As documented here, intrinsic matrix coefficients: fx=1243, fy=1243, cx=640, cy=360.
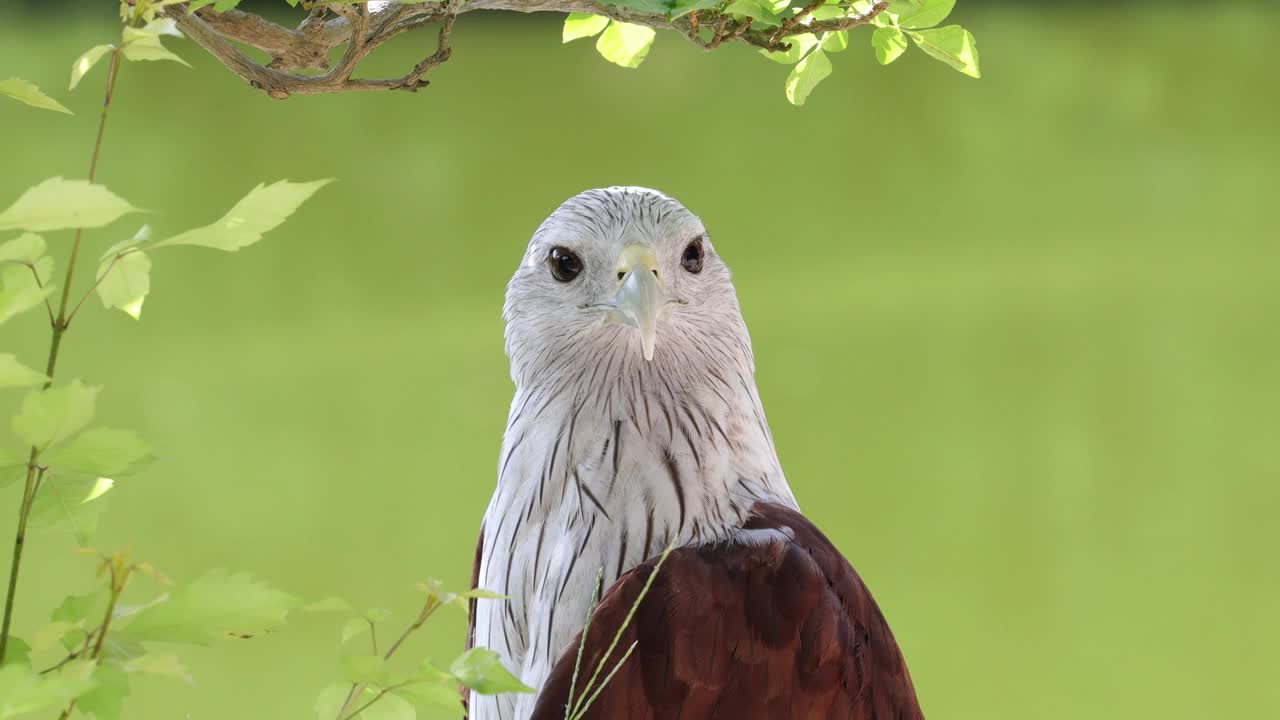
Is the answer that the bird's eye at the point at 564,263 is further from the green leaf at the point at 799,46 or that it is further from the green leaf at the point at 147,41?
the green leaf at the point at 147,41

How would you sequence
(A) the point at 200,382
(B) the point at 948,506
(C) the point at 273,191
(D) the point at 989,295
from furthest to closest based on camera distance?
(D) the point at 989,295, (A) the point at 200,382, (B) the point at 948,506, (C) the point at 273,191

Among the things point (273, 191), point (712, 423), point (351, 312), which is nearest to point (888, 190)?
point (351, 312)

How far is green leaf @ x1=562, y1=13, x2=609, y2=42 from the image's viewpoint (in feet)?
2.23

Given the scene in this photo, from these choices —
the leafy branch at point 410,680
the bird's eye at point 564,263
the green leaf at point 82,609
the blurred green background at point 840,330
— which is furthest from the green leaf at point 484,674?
the blurred green background at point 840,330

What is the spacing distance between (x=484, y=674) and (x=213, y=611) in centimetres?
9

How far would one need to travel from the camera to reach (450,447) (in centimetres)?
195

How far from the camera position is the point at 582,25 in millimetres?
689

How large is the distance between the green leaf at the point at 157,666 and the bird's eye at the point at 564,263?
14.8 inches

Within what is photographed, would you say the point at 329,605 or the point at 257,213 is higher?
the point at 257,213

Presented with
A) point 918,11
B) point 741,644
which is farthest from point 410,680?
point 918,11

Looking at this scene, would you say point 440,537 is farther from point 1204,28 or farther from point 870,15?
point 1204,28

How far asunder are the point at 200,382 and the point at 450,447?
18.1 inches

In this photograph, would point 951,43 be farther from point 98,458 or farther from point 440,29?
point 98,458

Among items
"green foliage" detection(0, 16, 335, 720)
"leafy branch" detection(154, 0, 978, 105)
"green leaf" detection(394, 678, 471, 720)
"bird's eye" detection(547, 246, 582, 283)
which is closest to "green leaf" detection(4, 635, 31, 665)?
"green foliage" detection(0, 16, 335, 720)
